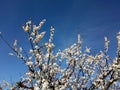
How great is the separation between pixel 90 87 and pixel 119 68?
1543 mm

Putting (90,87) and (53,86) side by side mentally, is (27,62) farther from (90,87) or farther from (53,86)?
(90,87)

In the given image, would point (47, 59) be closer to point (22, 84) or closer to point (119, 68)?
point (22, 84)

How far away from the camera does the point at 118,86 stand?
49.2ft

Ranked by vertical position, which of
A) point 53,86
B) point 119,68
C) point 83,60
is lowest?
point 53,86

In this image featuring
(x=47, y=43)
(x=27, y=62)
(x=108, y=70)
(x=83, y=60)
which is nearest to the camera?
(x=27, y=62)

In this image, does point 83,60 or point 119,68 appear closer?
point 119,68

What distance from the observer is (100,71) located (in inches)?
593

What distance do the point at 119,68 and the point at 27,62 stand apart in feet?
14.1

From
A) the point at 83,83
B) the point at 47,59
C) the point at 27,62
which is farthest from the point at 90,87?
the point at 27,62

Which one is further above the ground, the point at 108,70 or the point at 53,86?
the point at 108,70

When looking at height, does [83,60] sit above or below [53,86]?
above

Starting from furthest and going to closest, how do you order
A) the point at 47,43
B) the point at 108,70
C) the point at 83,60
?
the point at 83,60 → the point at 108,70 → the point at 47,43

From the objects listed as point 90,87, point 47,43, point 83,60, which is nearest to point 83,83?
point 90,87

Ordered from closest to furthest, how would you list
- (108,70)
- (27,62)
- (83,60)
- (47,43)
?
(27,62), (47,43), (108,70), (83,60)
